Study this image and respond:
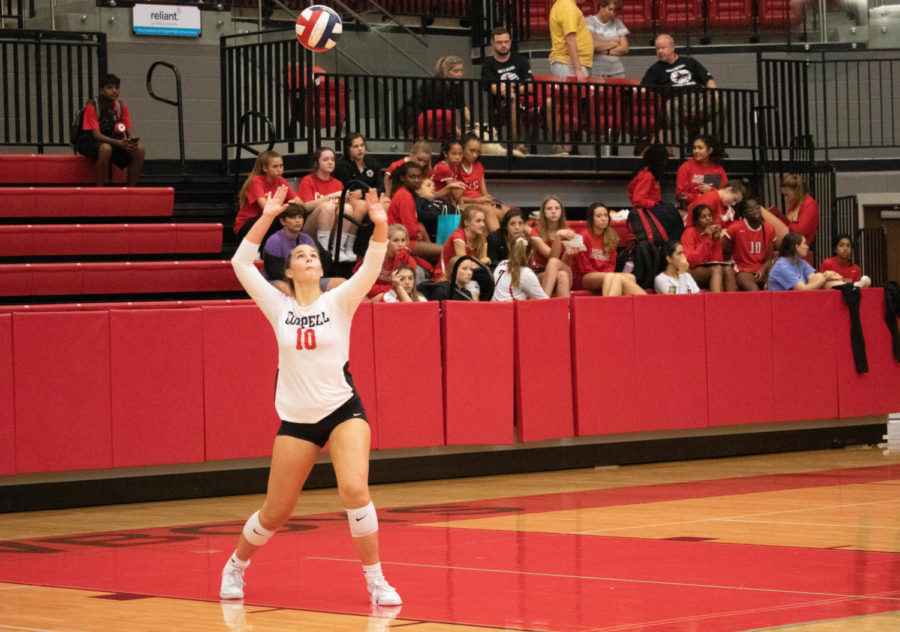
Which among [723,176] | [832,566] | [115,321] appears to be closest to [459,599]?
[832,566]

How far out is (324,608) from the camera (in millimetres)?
7098

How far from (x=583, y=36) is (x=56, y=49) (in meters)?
6.93

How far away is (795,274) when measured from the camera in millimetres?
15953

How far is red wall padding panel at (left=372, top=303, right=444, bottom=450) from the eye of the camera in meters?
13.0

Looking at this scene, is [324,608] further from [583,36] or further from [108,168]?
[583,36]

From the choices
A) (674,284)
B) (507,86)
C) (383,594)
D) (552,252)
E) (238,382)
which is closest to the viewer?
(383,594)

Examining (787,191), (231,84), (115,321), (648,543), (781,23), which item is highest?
(781,23)

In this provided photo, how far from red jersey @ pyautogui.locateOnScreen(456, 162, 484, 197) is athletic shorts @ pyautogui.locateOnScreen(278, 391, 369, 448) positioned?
8833 mm

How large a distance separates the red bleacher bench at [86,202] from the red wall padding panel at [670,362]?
511 cm

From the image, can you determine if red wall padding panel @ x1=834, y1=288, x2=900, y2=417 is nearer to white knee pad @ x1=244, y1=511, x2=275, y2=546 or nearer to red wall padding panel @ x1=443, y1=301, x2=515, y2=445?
red wall padding panel @ x1=443, y1=301, x2=515, y2=445

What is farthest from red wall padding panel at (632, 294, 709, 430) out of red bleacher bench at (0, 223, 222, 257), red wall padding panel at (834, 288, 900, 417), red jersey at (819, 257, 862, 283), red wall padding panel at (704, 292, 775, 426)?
red bleacher bench at (0, 223, 222, 257)

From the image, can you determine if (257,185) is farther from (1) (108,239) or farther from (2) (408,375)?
(2) (408,375)

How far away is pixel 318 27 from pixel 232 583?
8.25m

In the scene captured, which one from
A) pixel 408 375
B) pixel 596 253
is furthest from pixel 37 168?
pixel 596 253
